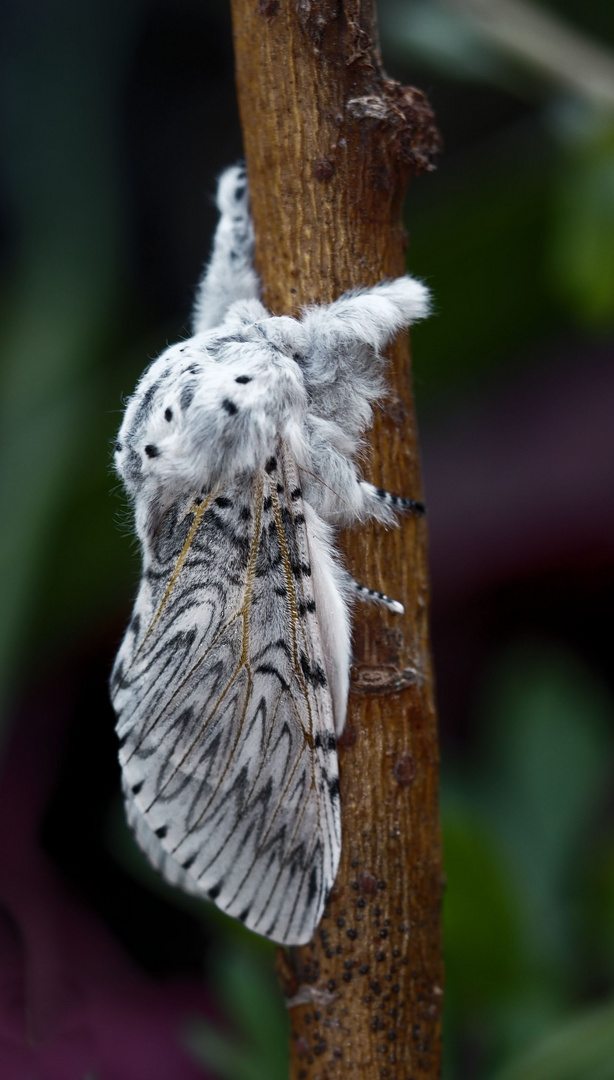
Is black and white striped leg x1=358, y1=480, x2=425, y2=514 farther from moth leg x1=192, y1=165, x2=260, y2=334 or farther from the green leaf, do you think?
the green leaf

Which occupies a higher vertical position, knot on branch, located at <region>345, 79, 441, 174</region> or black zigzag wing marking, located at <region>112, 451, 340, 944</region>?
knot on branch, located at <region>345, 79, 441, 174</region>

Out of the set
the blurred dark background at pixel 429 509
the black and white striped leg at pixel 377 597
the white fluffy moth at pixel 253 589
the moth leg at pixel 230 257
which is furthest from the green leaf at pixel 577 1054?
the moth leg at pixel 230 257

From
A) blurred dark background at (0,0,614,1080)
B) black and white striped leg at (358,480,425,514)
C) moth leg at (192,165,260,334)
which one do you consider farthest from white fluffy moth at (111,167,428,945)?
blurred dark background at (0,0,614,1080)

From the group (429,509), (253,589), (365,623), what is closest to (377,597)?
(365,623)

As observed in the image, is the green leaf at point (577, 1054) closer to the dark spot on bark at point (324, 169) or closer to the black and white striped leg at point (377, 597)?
the black and white striped leg at point (377, 597)

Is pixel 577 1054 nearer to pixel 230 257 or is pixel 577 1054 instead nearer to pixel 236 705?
pixel 236 705

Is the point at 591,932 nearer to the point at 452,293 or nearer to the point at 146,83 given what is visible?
the point at 452,293
